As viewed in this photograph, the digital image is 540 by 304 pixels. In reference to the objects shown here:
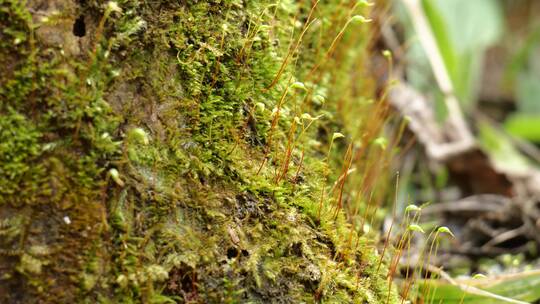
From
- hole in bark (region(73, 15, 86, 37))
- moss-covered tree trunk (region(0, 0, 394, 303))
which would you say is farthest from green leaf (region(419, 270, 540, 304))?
hole in bark (region(73, 15, 86, 37))

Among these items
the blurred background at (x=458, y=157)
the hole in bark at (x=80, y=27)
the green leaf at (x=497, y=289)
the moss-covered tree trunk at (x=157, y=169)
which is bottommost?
the blurred background at (x=458, y=157)

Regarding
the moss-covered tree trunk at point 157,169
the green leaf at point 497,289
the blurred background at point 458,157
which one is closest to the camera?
the moss-covered tree trunk at point 157,169

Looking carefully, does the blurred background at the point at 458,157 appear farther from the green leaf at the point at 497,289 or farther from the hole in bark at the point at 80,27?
the hole in bark at the point at 80,27

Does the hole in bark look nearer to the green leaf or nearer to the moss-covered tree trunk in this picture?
the moss-covered tree trunk

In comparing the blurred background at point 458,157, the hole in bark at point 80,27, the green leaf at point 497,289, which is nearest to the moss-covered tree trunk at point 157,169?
the hole in bark at point 80,27

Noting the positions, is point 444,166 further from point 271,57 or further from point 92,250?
point 92,250

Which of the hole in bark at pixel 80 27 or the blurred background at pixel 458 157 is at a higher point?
the hole in bark at pixel 80 27

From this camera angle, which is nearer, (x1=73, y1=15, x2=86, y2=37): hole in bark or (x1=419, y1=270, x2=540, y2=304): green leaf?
(x1=73, y1=15, x2=86, y2=37): hole in bark

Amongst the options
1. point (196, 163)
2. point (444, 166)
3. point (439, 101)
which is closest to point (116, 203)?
point (196, 163)

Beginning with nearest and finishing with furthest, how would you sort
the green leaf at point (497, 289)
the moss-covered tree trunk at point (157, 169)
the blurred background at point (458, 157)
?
1. the moss-covered tree trunk at point (157, 169)
2. the green leaf at point (497, 289)
3. the blurred background at point (458, 157)
